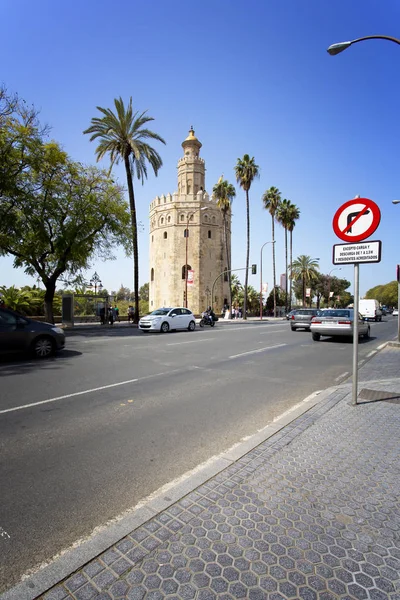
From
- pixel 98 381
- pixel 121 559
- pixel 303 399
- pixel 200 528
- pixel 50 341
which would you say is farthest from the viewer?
pixel 50 341

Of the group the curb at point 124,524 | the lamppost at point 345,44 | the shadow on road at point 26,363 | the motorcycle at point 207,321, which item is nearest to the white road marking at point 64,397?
the shadow on road at point 26,363

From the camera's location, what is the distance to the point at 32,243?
20.6 meters

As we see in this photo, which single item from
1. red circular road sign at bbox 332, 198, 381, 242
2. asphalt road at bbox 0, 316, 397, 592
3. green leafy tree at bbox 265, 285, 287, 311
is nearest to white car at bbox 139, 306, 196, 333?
asphalt road at bbox 0, 316, 397, 592

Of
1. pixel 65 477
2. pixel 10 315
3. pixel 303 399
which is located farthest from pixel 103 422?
pixel 10 315

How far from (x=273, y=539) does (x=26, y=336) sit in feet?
29.7

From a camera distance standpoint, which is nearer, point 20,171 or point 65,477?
point 65,477

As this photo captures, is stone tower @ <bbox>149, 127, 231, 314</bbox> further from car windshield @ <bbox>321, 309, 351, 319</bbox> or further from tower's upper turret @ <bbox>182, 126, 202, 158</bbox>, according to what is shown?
car windshield @ <bbox>321, 309, 351, 319</bbox>

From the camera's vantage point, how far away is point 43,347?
9.99 m

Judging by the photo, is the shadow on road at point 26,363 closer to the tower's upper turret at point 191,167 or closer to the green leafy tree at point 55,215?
the green leafy tree at point 55,215

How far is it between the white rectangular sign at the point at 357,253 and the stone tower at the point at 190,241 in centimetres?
5005

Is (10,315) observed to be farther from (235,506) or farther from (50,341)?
(235,506)

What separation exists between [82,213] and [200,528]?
71.3 ft

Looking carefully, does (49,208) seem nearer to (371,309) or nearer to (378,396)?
(378,396)

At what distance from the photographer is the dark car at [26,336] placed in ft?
30.2
